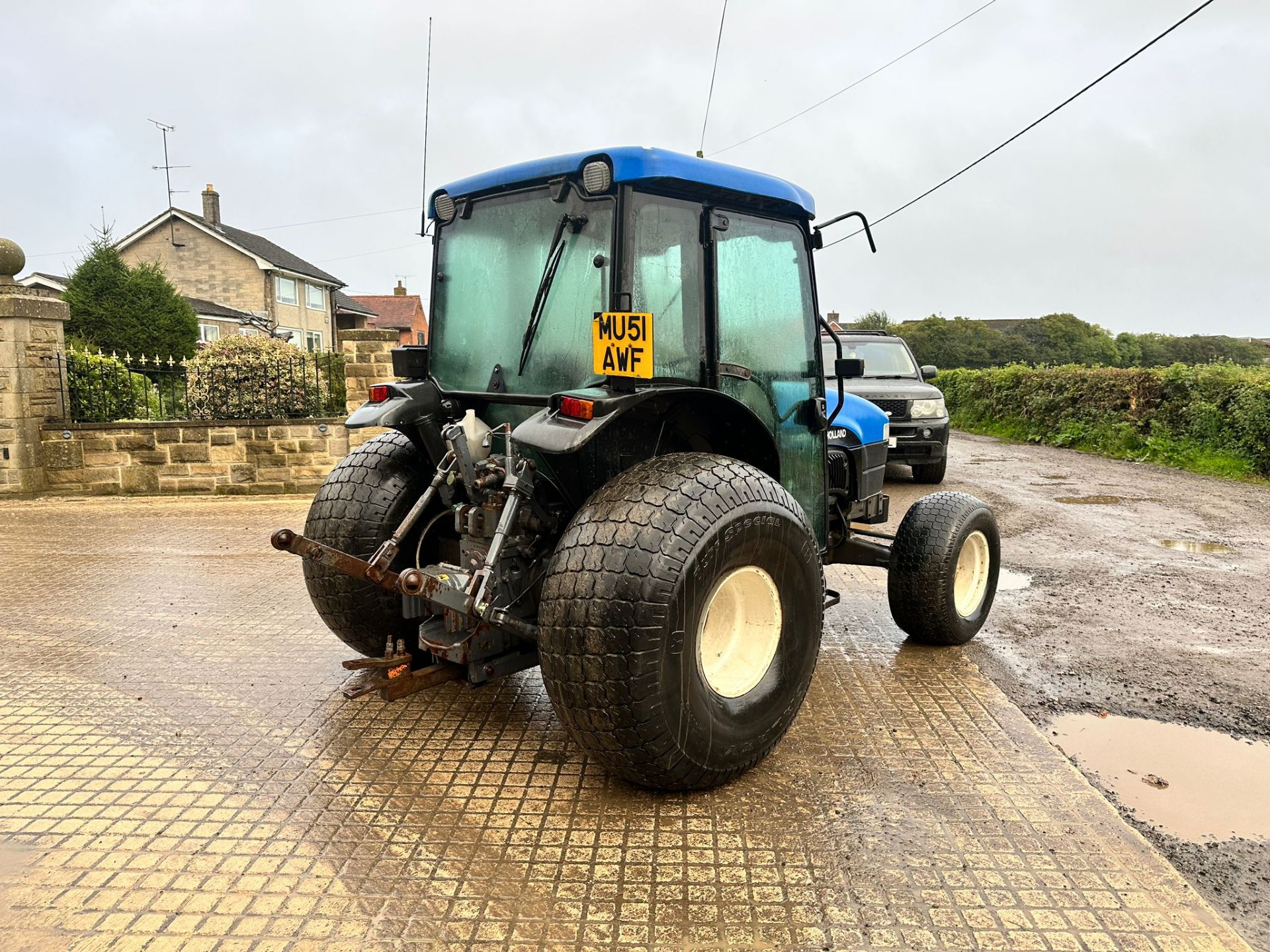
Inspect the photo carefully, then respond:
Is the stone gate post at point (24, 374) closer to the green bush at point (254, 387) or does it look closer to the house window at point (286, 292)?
the green bush at point (254, 387)

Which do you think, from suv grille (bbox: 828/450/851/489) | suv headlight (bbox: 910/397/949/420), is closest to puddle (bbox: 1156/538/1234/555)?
suv headlight (bbox: 910/397/949/420)

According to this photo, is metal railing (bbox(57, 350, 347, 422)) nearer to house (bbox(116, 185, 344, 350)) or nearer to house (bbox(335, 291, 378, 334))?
house (bbox(116, 185, 344, 350))

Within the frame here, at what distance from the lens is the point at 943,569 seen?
4789mm

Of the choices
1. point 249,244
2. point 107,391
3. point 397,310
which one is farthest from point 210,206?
point 107,391

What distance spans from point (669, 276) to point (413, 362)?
1.34m

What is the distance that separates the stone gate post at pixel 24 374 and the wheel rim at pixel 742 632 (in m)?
10.3

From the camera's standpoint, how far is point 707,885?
273 centimetres

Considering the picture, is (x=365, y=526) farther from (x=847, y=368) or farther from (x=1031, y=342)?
(x=1031, y=342)

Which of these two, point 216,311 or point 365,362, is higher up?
point 216,311

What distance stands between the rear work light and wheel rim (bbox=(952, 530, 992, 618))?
2897mm

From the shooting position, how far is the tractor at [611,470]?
296 cm

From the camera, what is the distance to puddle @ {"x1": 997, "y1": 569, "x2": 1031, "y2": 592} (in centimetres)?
672

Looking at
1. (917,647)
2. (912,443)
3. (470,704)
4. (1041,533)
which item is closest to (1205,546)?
(1041,533)

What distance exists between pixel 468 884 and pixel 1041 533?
25.5ft
